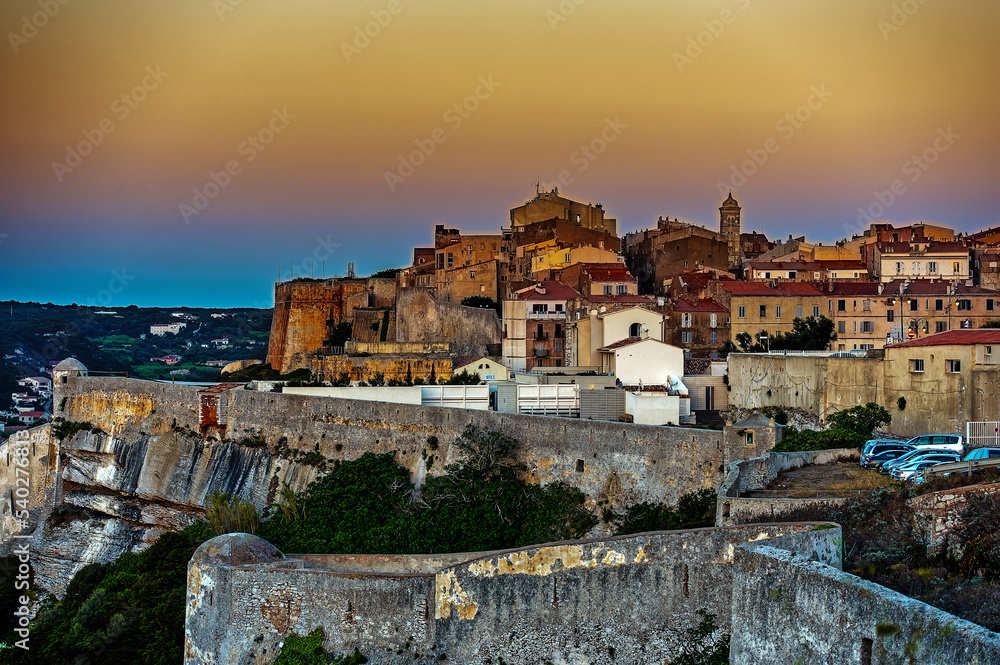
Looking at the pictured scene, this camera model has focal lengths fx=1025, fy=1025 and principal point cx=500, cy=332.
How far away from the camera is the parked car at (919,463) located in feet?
60.0

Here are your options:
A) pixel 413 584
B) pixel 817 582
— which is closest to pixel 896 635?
pixel 817 582

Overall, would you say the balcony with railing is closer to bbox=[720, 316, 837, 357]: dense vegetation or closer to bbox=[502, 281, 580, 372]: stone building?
bbox=[502, 281, 580, 372]: stone building

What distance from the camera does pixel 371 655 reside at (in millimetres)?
16250

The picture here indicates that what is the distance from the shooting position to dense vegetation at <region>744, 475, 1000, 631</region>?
11328mm

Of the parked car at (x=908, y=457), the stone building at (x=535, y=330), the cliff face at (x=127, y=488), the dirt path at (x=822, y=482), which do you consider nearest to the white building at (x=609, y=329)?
the stone building at (x=535, y=330)

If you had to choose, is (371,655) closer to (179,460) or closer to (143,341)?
(179,460)

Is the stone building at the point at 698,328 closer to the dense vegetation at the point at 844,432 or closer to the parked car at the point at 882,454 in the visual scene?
the dense vegetation at the point at 844,432

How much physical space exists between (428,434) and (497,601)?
38.3 feet

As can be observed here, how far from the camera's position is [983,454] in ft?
61.3

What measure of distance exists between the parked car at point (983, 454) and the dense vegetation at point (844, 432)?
3.49 m

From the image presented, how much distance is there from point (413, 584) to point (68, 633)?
12.2m

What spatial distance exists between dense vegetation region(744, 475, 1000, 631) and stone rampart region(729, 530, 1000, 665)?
146cm

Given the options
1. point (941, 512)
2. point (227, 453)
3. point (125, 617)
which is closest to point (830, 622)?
point (941, 512)

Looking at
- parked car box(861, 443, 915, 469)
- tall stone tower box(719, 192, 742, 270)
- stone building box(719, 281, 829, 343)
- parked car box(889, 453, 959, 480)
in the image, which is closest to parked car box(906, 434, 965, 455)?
parked car box(861, 443, 915, 469)
